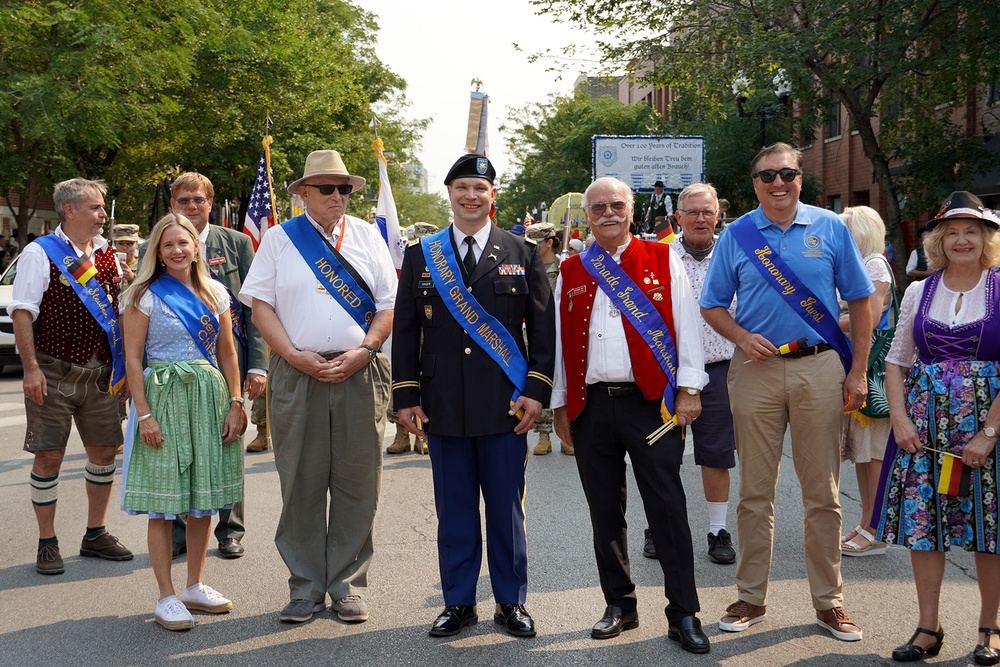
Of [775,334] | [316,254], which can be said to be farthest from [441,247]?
[775,334]

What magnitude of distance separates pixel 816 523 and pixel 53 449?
14.1ft

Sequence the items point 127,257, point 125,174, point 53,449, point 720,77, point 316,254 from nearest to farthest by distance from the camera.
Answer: point 316,254 < point 53,449 < point 127,257 < point 720,77 < point 125,174

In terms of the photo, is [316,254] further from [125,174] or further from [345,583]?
[125,174]

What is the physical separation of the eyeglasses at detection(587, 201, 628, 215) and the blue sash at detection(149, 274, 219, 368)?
6.76 feet

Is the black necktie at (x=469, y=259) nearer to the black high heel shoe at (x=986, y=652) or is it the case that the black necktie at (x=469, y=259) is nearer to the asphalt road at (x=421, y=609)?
the asphalt road at (x=421, y=609)

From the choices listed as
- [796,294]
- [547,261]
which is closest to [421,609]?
[796,294]

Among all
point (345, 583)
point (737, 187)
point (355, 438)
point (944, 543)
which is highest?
point (737, 187)

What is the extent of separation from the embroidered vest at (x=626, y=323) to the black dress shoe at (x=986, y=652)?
1.72 m

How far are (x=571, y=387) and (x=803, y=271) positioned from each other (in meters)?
1.24

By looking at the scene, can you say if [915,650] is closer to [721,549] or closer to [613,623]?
[613,623]

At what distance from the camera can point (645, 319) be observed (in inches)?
190

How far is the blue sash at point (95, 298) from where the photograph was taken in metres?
6.06

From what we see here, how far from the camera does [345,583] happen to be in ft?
17.4

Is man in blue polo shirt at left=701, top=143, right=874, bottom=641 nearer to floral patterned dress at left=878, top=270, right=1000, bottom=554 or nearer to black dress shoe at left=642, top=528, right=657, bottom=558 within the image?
floral patterned dress at left=878, top=270, right=1000, bottom=554
